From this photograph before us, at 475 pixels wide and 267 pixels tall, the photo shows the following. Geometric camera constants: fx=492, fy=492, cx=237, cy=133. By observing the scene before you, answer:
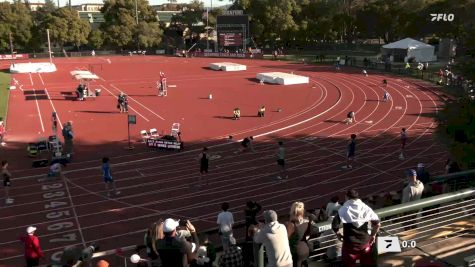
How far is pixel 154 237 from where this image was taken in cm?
687

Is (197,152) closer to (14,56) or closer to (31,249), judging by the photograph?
(31,249)

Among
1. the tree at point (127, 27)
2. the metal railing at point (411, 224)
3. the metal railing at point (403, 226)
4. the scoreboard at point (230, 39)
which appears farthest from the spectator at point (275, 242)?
the tree at point (127, 27)

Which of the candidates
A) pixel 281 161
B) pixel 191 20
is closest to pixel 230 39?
pixel 191 20

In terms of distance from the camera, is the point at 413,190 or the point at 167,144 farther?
the point at 167,144

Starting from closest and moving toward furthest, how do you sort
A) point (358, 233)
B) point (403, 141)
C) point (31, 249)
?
1. point (358, 233)
2. point (31, 249)
3. point (403, 141)

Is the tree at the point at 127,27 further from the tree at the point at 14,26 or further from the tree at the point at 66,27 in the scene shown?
the tree at the point at 14,26

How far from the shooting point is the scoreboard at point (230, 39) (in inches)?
3073

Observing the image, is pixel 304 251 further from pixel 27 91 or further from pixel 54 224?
pixel 27 91

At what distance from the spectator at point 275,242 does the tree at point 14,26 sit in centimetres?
8713

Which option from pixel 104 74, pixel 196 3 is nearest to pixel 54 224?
pixel 104 74

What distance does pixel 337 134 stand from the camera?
28016 millimetres

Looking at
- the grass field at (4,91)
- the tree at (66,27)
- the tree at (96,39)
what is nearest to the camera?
the grass field at (4,91)

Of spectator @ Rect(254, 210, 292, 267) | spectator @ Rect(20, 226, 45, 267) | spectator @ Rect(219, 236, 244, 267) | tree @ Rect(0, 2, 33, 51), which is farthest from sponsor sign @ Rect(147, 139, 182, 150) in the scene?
tree @ Rect(0, 2, 33, 51)

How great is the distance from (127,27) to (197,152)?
224 ft
